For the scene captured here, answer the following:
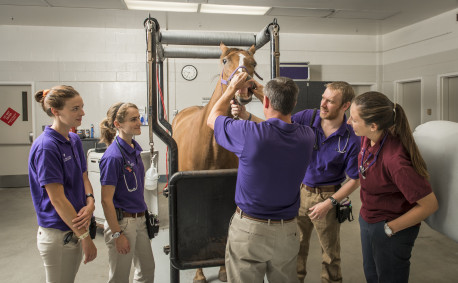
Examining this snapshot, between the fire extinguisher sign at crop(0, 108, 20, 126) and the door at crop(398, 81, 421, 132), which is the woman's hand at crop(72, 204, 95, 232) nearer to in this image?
the fire extinguisher sign at crop(0, 108, 20, 126)

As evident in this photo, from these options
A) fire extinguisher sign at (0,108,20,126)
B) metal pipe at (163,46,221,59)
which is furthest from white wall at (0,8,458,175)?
metal pipe at (163,46,221,59)

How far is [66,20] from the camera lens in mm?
5906

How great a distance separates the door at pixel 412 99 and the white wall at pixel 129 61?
0.23 metres

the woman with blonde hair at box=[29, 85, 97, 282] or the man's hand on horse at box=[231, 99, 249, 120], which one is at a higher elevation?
the man's hand on horse at box=[231, 99, 249, 120]

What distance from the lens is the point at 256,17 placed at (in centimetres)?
589

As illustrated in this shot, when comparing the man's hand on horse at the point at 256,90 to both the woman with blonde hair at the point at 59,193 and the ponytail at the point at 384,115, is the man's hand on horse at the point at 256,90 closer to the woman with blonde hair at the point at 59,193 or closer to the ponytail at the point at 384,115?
the ponytail at the point at 384,115

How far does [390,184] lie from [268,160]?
57 cm

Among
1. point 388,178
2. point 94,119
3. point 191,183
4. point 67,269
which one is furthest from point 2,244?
point 388,178

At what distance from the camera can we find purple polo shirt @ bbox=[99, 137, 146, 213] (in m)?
1.65

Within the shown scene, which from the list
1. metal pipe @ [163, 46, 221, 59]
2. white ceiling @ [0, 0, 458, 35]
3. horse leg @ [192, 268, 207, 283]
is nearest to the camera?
horse leg @ [192, 268, 207, 283]

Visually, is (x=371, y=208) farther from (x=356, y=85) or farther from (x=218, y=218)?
(x=356, y=85)

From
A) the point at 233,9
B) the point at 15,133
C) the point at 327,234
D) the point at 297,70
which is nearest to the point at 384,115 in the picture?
the point at 327,234

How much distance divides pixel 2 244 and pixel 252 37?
139 inches

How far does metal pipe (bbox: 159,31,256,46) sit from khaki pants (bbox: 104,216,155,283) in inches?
47.2
